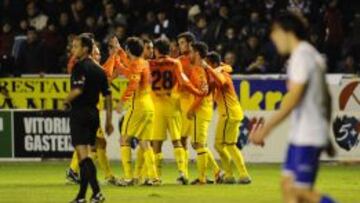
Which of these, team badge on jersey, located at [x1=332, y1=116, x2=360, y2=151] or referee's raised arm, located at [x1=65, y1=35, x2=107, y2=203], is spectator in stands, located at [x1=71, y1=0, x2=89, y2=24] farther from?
referee's raised arm, located at [x1=65, y1=35, x2=107, y2=203]

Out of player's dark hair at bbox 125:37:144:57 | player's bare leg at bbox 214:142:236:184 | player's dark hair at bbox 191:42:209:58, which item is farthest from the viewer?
player's bare leg at bbox 214:142:236:184

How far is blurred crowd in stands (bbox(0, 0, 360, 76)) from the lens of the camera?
23.0 meters

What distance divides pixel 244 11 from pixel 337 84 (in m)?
3.97

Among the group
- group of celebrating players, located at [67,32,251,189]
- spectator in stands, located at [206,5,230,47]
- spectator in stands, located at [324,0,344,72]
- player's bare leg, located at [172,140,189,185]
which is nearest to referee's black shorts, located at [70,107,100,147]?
group of celebrating players, located at [67,32,251,189]

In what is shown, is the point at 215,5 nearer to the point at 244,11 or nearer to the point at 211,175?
the point at 244,11

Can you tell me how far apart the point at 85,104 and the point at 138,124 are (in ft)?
8.75

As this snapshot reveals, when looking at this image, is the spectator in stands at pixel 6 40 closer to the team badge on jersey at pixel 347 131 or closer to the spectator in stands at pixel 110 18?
the spectator in stands at pixel 110 18

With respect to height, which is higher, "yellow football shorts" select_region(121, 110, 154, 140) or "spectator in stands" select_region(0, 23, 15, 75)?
"spectator in stands" select_region(0, 23, 15, 75)

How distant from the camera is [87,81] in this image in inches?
512

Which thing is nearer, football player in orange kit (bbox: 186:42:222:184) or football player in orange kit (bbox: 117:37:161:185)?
football player in orange kit (bbox: 117:37:161:185)

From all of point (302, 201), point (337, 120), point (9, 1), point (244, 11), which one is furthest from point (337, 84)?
point (302, 201)

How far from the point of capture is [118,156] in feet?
69.7

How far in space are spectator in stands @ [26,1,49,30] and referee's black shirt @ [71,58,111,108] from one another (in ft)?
41.2

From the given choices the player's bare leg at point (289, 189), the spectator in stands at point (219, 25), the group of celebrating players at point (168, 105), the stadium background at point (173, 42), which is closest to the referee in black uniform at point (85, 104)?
the group of celebrating players at point (168, 105)
